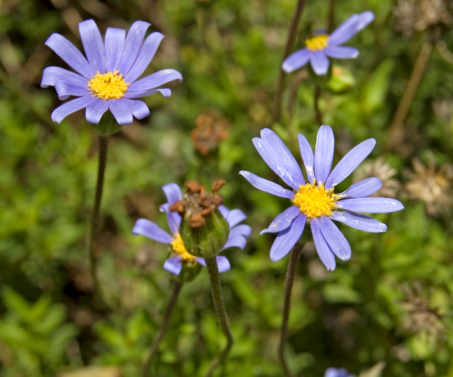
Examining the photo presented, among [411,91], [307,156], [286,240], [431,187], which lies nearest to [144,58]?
[307,156]

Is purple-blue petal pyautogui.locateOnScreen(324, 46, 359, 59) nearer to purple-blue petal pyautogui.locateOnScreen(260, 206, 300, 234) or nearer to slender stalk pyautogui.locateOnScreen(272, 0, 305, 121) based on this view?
slender stalk pyautogui.locateOnScreen(272, 0, 305, 121)

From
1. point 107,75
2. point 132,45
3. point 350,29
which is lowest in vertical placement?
point 107,75

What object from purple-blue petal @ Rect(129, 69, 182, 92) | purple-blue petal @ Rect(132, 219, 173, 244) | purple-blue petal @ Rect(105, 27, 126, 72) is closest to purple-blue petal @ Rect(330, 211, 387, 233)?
purple-blue petal @ Rect(132, 219, 173, 244)

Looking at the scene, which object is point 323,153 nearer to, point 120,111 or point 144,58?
point 120,111

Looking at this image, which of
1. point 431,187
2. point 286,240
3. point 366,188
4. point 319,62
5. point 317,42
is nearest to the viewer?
point 286,240

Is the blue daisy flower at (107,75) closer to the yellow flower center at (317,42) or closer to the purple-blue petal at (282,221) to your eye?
the purple-blue petal at (282,221)

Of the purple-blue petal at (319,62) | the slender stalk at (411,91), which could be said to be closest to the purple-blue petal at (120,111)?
the purple-blue petal at (319,62)
